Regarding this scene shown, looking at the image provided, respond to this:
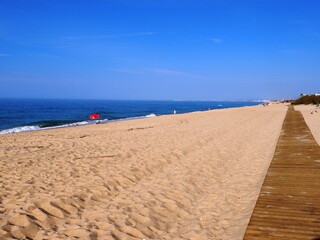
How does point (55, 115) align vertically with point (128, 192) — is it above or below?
below

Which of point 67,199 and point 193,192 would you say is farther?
point 193,192

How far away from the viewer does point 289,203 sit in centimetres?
532

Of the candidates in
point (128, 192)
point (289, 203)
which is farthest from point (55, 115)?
point (289, 203)

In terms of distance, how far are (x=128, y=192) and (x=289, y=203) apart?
3.06 m

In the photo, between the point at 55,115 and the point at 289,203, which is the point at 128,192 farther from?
the point at 55,115

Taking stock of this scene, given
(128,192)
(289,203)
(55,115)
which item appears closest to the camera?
(289,203)

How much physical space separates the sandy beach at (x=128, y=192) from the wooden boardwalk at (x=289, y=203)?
0.34m

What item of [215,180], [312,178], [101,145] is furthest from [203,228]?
[101,145]

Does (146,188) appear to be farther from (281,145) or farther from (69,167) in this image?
(281,145)

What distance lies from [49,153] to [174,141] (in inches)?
202

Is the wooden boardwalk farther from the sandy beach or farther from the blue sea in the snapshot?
the blue sea

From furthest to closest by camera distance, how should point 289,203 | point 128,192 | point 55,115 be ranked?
point 55,115
point 128,192
point 289,203

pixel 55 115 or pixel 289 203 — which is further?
pixel 55 115

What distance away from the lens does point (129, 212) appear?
5.23m
